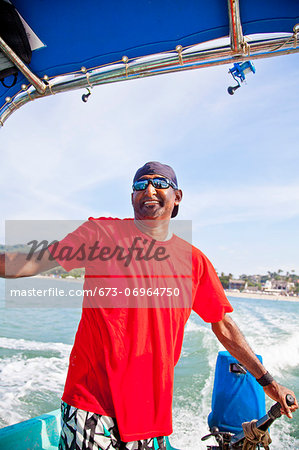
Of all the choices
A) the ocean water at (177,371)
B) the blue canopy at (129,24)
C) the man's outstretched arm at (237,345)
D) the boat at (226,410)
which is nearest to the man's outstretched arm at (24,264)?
the man's outstretched arm at (237,345)

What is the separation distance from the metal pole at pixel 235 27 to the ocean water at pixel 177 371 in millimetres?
4332

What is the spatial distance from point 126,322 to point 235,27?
1502 millimetres

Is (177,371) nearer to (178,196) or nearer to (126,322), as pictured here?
(178,196)

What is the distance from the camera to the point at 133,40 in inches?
78.7

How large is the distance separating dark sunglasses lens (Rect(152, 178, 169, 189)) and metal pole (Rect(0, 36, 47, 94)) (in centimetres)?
101

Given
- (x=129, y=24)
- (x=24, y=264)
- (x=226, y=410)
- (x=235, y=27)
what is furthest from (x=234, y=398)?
(x=129, y=24)

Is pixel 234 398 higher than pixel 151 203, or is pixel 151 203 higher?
pixel 151 203

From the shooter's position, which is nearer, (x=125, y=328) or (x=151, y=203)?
(x=125, y=328)

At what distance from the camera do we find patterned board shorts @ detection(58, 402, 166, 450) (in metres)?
1.31

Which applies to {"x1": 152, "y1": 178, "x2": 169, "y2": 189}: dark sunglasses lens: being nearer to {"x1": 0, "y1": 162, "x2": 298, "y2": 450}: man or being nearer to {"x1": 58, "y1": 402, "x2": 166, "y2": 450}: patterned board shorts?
{"x1": 0, "y1": 162, "x2": 298, "y2": 450}: man

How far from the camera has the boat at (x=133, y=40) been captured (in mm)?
1773

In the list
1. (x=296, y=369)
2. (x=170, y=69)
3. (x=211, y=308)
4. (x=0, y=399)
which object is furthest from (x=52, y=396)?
(x=296, y=369)

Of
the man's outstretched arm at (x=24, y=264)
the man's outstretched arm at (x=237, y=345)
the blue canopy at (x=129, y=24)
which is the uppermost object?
the blue canopy at (x=129, y=24)

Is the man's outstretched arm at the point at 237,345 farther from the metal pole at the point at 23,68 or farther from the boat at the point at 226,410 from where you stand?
the metal pole at the point at 23,68
